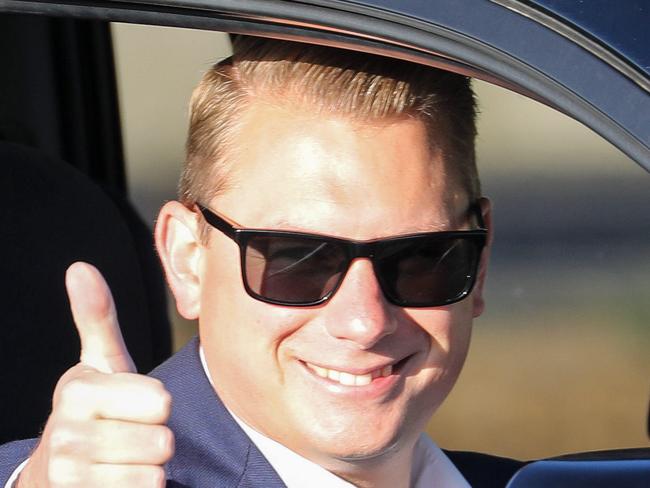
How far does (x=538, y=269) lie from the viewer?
712 cm

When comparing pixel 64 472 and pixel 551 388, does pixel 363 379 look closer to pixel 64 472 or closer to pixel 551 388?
pixel 64 472

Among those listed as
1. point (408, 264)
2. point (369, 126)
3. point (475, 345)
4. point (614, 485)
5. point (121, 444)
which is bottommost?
point (475, 345)

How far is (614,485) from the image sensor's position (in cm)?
170

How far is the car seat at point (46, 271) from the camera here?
237cm

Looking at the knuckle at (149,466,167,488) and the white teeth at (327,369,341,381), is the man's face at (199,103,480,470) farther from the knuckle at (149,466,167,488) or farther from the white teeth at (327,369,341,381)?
the knuckle at (149,466,167,488)

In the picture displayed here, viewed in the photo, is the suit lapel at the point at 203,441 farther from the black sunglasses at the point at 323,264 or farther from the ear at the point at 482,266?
the ear at the point at 482,266

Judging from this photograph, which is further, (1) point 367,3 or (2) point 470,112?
(2) point 470,112

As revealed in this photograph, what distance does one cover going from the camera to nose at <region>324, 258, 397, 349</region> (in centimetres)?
177

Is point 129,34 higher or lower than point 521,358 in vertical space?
higher

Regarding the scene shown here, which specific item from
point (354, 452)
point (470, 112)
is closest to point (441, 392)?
point (354, 452)

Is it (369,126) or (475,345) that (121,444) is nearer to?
(369,126)

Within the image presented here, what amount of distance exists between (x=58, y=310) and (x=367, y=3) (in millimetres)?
1247

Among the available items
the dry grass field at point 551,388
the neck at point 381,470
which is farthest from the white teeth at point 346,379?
the dry grass field at point 551,388

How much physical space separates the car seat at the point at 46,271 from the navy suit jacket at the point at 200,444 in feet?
1.24
